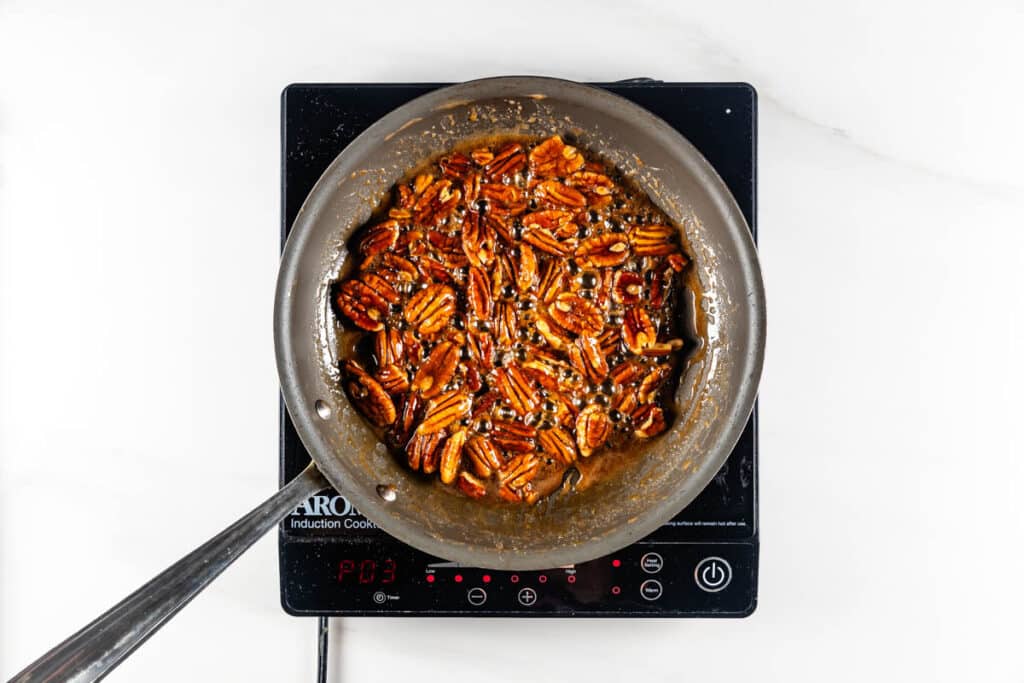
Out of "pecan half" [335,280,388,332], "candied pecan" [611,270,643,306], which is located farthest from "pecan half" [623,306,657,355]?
"pecan half" [335,280,388,332]

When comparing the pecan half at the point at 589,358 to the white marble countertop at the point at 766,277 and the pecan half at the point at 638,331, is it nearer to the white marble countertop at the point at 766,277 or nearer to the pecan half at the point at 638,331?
the pecan half at the point at 638,331

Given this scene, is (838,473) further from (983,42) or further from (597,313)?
(983,42)

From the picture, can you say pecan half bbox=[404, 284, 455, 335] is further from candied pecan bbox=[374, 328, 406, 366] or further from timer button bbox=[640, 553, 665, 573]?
timer button bbox=[640, 553, 665, 573]

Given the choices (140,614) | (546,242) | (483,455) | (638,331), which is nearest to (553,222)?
(546,242)

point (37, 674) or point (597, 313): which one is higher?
point (597, 313)

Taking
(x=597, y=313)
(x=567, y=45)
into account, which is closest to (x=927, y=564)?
(x=597, y=313)
